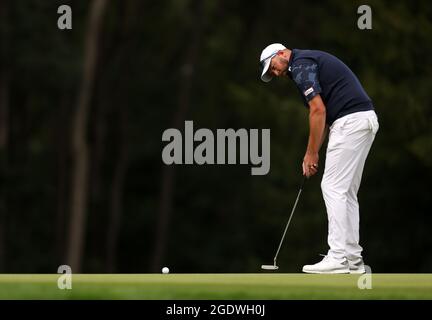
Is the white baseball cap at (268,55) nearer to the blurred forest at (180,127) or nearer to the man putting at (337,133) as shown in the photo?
the man putting at (337,133)

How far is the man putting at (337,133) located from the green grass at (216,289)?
71 cm

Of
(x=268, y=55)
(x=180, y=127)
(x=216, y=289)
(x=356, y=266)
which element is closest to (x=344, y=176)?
(x=356, y=266)

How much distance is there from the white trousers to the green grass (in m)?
0.70

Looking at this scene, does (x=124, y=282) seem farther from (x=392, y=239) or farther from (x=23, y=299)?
(x=392, y=239)

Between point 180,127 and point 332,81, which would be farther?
point 180,127

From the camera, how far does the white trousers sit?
1140 centimetres

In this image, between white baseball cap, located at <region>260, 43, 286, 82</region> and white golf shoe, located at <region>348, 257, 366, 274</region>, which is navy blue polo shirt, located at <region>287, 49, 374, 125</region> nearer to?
white baseball cap, located at <region>260, 43, 286, 82</region>

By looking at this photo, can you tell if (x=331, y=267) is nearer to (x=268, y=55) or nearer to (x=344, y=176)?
(x=344, y=176)

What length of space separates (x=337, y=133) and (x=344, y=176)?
409 millimetres

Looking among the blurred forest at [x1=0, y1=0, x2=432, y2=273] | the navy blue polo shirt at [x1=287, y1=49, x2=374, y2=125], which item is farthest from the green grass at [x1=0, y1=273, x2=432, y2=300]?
the blurred forest at [x1=0, y1=0, x2=432, y2=273]

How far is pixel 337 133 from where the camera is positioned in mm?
11508

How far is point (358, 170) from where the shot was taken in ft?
38.1

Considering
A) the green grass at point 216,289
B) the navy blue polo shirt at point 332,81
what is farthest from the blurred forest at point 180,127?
the green grass at point 216,289

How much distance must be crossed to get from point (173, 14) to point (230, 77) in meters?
3.26
